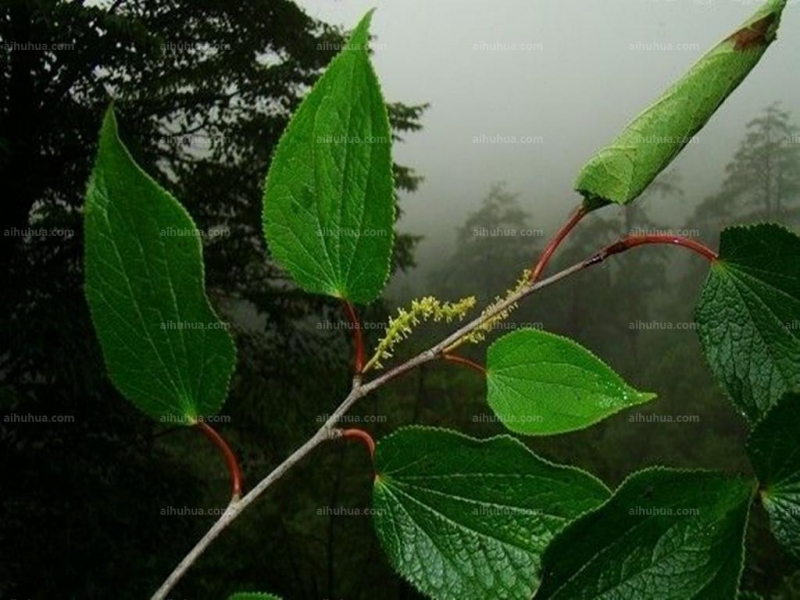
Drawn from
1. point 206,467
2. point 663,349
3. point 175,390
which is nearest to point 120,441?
point 206,467

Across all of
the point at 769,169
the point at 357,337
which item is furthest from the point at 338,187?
the point at 769,169

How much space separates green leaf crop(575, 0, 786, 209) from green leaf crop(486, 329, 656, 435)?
3.5 inches

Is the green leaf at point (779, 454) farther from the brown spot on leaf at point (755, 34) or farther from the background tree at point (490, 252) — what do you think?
the background tree at point (490, 252)

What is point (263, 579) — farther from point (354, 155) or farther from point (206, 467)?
point (354, 155)

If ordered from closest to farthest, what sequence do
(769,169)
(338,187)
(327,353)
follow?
(338,187), (327,353), (769,169)

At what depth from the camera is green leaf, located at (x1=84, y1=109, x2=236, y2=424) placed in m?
0.30

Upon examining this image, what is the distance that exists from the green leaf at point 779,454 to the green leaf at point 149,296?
0.78ft

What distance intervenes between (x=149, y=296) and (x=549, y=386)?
0.21 m

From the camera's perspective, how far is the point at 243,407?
962cm

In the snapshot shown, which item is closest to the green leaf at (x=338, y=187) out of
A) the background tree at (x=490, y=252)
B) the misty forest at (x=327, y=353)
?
the misty forest at (x=327, y=353)

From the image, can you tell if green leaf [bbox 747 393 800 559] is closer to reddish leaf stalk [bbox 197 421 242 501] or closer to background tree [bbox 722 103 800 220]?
reddish leaf stalk [bbox 197 421 242 501]

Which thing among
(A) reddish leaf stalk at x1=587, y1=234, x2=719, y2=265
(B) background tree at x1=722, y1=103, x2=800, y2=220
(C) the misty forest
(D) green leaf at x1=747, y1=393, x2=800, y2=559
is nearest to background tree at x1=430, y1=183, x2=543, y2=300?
(C) the misty forest

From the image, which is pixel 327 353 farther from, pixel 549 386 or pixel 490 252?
pixel 490 252

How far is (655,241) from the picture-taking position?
16.8 inches
